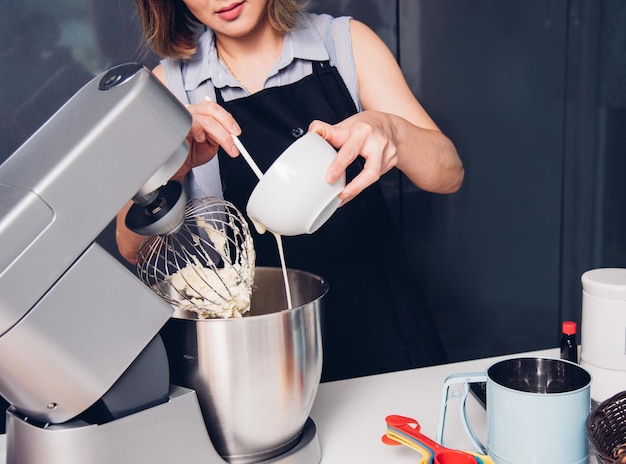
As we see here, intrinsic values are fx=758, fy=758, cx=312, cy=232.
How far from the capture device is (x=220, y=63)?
1461mm

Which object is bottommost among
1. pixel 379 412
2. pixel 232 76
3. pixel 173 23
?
pixel 379 412

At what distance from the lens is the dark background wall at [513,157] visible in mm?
2197

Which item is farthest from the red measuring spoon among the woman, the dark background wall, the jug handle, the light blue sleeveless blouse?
the dark background wall

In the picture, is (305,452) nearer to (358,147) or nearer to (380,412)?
(380,412)

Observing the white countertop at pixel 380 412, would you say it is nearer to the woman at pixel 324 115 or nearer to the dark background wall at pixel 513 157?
the woman at pixel 324 115

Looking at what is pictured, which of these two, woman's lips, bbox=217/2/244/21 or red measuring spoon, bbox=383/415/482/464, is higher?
woman's lips, bbox=217/2/244/21

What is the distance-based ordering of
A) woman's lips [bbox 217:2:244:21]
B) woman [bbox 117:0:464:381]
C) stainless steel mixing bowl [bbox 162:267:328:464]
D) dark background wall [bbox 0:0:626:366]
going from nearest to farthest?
stainless steel mixing bowl [bbox 162:267:328:464]
woman's lips [bbox 217:2:244:21]
woman [bbox 117:0:464:381]
dark background wall [bbox 0:0:626:366]

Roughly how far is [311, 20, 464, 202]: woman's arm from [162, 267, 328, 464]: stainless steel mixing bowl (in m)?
0.18

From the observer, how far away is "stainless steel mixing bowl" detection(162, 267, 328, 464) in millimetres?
788

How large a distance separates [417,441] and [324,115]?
79 cm

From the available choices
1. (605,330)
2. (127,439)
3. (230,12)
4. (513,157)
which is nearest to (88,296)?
(127,439)

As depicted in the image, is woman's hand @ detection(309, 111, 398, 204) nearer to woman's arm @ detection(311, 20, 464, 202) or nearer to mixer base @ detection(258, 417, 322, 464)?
woman's arm @ detection(311, 20, 464, 202)

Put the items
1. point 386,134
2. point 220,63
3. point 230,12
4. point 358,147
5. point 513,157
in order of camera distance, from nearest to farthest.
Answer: point 358,147 < point 386,134 < point 230,12 < point 220,63 < point 513,157

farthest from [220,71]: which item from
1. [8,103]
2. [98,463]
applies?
[98,463]
